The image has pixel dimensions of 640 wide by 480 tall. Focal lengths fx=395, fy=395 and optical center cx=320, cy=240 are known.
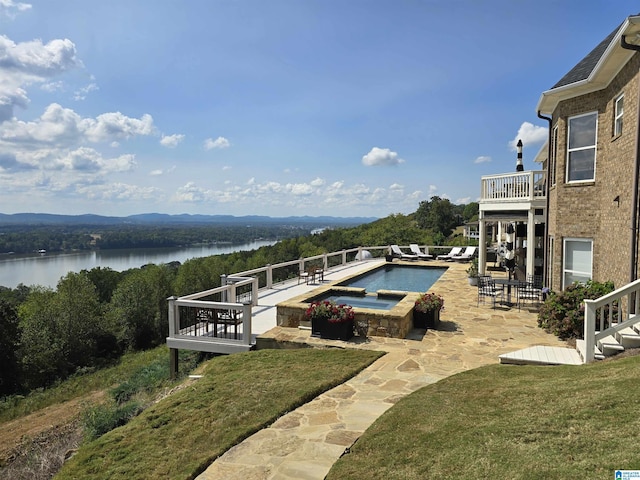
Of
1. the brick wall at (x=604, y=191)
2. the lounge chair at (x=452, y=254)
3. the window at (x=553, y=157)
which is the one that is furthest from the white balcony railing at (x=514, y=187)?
the lounge chair at (x=452, y=254)

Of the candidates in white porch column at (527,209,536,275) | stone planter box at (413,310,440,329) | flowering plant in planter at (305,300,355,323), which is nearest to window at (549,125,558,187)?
white porch column at (527,209,536,275)

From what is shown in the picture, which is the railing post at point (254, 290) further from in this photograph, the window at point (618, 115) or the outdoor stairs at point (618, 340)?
the window at point (618, 115)

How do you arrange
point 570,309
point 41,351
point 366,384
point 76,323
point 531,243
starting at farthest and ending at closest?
point 76,323, point 41,351, point 531,243, point 570,309, point 366,384

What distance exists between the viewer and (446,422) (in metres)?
4.28

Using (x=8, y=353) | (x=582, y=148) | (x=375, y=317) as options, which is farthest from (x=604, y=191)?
(x=8, y=353)

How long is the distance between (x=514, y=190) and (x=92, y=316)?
3877cm

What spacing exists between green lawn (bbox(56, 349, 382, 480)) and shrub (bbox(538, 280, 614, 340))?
4.24 m

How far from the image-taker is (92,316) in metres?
38.2

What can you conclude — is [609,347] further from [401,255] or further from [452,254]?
[452,254]

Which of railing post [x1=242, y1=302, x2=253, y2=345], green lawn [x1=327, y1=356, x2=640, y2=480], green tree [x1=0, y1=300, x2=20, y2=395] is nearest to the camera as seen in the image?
green lawn [x1=327, y1=356, x2=640, y2=480]

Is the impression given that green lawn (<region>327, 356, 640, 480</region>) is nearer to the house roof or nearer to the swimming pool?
the house roof

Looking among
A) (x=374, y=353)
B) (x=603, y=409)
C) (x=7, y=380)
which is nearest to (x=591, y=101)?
(x=374, y=353)

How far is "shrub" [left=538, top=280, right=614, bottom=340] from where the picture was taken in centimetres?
816

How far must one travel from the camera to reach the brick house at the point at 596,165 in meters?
7.62
